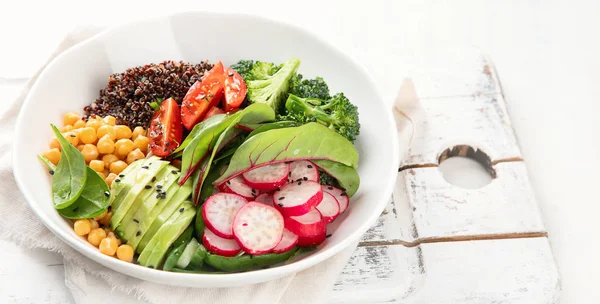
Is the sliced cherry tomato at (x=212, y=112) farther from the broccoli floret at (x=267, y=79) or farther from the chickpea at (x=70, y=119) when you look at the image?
the chickpea at (x=70, y=119)

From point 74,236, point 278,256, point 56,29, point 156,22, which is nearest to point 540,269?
point 278,256

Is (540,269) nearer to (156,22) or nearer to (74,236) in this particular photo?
(74,236)

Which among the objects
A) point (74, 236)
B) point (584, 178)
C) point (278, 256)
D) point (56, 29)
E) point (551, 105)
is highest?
point (551, 105)

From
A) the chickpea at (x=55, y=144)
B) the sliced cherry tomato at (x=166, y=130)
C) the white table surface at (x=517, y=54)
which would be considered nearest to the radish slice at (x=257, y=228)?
the sliced cherry tomato at (x=166, y=130)

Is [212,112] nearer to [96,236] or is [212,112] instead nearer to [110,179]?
[110,179]

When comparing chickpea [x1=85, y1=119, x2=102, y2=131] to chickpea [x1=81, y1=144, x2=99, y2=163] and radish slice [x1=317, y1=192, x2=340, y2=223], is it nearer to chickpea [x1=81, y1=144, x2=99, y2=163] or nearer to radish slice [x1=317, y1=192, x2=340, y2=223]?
chickpea [x1=81, y1=144, x2=99, y2=163]

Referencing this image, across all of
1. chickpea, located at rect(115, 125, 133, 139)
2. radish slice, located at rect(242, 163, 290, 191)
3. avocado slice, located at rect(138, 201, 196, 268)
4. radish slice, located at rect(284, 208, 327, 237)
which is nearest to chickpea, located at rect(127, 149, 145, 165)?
chickpea, located at rect(115, 125, 133, 139)
